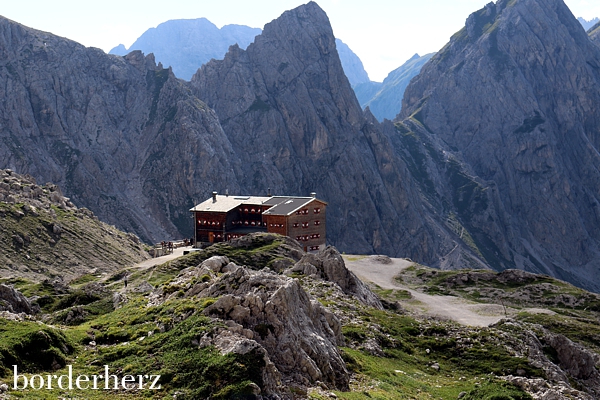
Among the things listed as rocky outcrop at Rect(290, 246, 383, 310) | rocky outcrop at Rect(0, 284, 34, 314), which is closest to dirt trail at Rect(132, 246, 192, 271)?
rocky outcrop at Rect(290, 246, 383, 310)

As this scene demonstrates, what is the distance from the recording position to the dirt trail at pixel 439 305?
88125 millimetres

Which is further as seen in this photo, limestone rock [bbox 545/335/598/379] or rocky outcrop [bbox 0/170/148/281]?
rocky outcrop [bbox 0/170/148/281]

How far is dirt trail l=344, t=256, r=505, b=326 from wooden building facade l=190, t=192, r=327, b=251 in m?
10.8

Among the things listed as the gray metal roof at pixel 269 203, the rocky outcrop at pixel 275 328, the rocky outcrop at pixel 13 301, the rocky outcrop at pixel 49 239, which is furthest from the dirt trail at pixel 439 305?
the rocky outcrop at pixel 13 301

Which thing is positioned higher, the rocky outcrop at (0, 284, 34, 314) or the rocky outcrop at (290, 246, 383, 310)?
the rocky outcrop at (0, 284, 34, 314)

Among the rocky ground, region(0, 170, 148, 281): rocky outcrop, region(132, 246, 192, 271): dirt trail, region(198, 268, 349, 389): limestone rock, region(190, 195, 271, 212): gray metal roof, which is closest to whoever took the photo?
the rocky ground

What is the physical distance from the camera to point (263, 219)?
12775 cm

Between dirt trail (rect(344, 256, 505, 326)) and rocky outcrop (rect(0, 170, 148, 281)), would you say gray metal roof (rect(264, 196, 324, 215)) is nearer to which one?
dirt trail (rect(344, 256, 505, 326))

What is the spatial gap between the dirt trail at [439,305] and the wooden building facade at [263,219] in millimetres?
10811

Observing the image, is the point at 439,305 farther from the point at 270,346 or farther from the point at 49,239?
the point at 49,239

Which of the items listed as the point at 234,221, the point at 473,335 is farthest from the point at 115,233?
the point at 473,335

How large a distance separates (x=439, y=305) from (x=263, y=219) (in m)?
42.2

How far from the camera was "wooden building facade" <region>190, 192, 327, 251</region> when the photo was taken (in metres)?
123

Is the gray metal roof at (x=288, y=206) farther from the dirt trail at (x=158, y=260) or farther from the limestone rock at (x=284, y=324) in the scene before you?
the limestone rock at (x=284, y=324)
